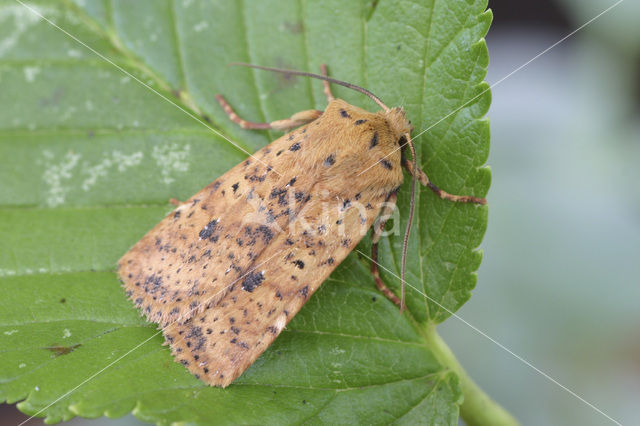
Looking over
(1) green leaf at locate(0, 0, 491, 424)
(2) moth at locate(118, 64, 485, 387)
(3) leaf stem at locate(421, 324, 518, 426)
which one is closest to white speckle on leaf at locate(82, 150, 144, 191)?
(1) green leaf at locate(0, 0, 491, 424)

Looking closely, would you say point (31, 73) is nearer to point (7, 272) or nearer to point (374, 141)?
point (7, 272)

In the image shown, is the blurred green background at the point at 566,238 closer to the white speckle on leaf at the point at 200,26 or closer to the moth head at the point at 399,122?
the moth head at the point at 399,122

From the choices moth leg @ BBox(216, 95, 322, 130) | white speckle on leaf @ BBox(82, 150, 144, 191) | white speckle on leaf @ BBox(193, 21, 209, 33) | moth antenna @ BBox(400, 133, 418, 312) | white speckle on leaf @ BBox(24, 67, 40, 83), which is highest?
white speckle on leaf @ BBox(24, 67, 40, 83)

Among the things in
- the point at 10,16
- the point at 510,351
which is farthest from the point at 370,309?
the point at 10,16

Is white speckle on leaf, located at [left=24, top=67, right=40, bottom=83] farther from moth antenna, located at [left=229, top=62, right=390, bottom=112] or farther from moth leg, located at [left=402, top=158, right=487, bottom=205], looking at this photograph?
moth leg, located at [left=402, top=158, right=487, bottom=205]

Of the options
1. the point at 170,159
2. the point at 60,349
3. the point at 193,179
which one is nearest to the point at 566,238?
the point at 193,179
